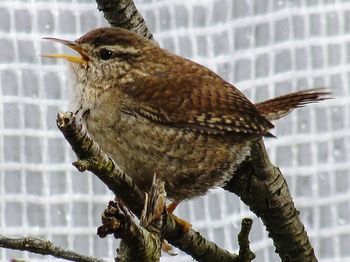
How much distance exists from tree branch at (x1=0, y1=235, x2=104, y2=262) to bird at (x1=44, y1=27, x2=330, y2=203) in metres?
0.66

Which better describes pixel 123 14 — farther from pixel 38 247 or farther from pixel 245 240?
pixel 38 247

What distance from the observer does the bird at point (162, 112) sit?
3092 millimetres

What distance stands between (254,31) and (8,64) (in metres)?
1.07

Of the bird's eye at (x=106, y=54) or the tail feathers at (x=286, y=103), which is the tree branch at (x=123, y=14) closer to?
the bird's eye at (x=106, y=54)

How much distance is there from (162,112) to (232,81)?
52.0 inches

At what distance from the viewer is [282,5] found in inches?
178

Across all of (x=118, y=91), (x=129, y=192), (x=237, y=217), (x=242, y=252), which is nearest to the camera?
(x=129, y=192)

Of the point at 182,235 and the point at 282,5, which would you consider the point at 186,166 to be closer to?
the point at 182,235

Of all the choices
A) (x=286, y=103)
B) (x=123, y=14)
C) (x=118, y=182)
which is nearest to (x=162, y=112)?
(x=123, y=14)

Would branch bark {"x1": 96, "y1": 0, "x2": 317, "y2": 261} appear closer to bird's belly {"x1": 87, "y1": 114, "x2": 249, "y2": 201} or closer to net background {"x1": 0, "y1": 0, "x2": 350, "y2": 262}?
bird's belly {"x1": 87, "y1": 114, "x2": 249, "y2": 201}

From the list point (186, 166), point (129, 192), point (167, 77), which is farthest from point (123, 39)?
point (129, 192)

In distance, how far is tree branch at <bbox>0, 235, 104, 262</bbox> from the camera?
2.38m

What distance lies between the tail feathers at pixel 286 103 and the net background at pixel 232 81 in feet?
2.88

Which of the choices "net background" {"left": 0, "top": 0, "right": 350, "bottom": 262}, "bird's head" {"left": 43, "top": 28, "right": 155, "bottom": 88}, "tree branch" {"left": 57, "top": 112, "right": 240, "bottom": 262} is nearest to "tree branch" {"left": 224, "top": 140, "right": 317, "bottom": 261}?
"tree branch" {"left": 57, "top": 112, "right": 240, "bottom": 262}
